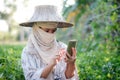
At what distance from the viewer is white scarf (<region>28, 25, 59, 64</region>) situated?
432cm

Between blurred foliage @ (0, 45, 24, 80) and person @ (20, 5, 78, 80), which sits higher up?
person @ (20, 5, 78, 80)

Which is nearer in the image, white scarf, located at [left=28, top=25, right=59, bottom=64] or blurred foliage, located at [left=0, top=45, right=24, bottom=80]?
white scarf, located at [left=28, top=25, right=59, bottom=64]

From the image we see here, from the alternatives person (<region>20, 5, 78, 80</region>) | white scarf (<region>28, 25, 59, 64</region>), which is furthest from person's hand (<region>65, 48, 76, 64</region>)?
white scarf (<region>28, 25, 59, 64</region>)

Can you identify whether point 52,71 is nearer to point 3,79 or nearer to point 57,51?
point 57,51

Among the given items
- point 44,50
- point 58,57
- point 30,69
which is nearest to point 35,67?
point 30,69

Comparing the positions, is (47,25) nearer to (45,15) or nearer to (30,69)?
(45,15)

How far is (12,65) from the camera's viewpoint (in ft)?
15.8

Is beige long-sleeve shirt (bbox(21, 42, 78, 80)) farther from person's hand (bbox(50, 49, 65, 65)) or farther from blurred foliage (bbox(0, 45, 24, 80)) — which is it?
blurred foliage (bbox(0, 45, 24, 80))

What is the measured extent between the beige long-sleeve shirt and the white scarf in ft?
0.20

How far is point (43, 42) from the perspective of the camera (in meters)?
4.36

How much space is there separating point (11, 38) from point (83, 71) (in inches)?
1616

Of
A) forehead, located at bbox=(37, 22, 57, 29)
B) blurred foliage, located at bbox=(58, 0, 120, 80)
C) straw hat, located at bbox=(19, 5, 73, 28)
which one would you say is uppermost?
straw hat, located at bbox=(19, 5, 73, 28)

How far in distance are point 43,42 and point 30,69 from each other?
1.12ft

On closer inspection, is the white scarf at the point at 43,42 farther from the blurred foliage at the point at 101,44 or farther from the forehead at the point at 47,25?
the blurred foliage at the point at 101,44
